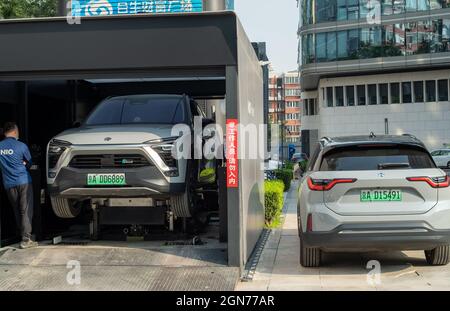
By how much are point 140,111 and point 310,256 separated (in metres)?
3.31

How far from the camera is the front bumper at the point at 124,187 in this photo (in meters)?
6.78

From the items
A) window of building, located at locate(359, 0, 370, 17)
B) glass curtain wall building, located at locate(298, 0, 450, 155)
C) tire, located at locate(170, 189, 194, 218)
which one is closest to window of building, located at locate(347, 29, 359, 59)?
glass curtain wall building, located at locate(298, 0, 450, 155)

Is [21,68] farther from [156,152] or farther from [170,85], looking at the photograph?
[170,85]

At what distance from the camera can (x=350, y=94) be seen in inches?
2062

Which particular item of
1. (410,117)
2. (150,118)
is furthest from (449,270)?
(410,117)

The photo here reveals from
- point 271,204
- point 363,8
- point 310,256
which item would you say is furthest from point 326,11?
point 310,256

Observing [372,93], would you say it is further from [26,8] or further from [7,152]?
[7,152]

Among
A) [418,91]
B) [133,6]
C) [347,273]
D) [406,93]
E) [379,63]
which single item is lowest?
[347,273]

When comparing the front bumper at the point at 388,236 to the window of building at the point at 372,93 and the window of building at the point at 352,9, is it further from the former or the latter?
the window of building at the point at 372,93

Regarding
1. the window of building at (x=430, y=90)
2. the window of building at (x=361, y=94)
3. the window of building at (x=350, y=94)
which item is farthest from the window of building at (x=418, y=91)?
the window of building at (x=350, y=94)

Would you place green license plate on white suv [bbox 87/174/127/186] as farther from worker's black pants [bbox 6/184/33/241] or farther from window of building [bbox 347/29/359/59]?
window of building [bbox 347/29/359/59]

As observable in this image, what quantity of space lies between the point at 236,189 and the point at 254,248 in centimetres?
190

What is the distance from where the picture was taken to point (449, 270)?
6543 millimetres
